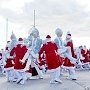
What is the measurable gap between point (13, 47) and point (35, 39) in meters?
1.52

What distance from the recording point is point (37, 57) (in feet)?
59.2

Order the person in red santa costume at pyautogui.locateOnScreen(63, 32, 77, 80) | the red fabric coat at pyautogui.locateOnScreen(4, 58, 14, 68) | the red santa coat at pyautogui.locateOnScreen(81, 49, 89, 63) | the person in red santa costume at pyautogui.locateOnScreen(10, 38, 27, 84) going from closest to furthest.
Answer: the person in red santa costume at pyautogui.locateOnScreen(10, 38, 27, 84) < the person in red santa costume at pyautogui.locateOnScreen(63, 32, 77, 80) < the red fabric coat at pyautogui.locateOnScreen(4, 58, 14, 68) < the red santa coat at pyautogui.locateOnScreen(81, 49, 89, 63)

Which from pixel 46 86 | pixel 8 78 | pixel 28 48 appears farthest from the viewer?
pixel 8 78

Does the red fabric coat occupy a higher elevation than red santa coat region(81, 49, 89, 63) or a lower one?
lower

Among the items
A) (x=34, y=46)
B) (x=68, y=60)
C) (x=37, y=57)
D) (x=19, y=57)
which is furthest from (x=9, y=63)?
(x=68, y=60)

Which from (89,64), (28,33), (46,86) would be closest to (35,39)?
(28,33)

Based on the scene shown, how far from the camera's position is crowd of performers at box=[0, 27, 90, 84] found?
54.3 ft

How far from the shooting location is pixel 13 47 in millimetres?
17906

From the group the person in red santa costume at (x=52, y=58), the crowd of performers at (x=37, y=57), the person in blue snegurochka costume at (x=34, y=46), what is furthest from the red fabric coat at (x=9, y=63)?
the person in red santa costume at (x=52, y=58)

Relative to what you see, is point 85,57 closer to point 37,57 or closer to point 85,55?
point 85,55

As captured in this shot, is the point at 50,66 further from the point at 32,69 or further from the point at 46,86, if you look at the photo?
the point at 32,69

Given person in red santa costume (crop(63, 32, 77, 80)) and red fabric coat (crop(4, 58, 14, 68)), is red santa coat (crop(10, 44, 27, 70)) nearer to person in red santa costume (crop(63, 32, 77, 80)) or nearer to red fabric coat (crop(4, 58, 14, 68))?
red fabric coat (crop(4, 58, 14, 68))

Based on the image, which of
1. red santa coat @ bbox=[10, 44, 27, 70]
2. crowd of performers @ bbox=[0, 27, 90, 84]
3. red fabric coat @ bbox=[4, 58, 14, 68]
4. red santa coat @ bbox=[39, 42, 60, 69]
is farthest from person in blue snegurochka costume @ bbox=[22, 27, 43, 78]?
red santa coat @ bbox=[39, 42, 60, 69]

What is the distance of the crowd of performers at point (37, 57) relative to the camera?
54.3 ft
